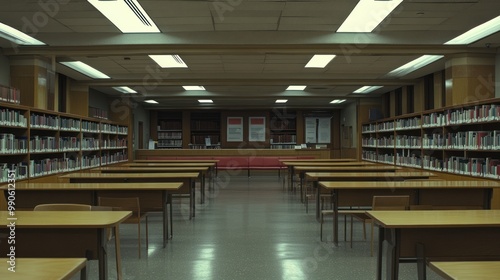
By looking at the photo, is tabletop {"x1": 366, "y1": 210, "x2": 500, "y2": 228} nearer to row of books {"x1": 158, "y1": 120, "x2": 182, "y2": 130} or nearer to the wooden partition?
the wooden partition

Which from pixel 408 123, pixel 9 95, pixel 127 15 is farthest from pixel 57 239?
pixel 408 123

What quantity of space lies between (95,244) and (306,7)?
424 centimetres

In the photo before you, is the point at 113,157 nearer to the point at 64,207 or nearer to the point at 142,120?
the point at 142,120

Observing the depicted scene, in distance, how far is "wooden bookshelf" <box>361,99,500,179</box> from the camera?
6.93 m

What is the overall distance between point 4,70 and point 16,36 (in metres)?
1.04

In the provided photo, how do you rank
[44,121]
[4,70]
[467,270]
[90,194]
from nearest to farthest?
[467,270]
[90,194]
[44,121]
[4,70]

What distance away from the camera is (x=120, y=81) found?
12000 mm

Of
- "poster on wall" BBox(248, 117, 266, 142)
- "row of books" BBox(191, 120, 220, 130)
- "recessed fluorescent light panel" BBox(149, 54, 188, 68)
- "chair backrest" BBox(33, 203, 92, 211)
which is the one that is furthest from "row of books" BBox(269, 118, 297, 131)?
"chair backrest" BBox(33, 203, 92, 211)

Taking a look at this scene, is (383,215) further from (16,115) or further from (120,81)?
(120,81)

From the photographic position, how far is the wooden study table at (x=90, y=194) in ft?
15.9

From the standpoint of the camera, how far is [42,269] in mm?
1789

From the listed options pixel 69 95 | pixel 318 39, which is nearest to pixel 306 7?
pixel 318 39

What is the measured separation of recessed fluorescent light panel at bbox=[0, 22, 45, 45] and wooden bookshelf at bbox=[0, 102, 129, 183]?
126cm

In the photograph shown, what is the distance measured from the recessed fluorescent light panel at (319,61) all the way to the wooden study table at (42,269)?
772cm
